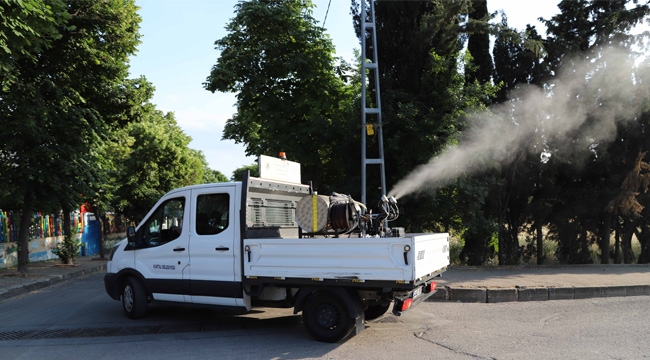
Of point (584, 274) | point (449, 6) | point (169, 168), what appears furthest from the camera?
point (169, 168)

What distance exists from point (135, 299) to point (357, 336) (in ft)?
12.0

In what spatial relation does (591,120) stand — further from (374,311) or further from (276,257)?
(276,257)

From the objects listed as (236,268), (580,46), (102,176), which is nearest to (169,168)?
(102,176)

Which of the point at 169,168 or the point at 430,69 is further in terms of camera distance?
the point at 169,168

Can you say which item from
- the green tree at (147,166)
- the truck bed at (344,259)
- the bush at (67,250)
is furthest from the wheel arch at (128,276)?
the green tree at (147,166)

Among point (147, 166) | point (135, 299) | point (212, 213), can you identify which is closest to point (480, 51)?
point (212, 213)

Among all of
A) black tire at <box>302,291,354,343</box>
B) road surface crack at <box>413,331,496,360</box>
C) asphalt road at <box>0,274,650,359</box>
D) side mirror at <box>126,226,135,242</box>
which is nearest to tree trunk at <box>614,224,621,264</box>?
asphalt road at <box>0,274,650,359</box>

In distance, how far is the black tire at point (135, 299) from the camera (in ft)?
26.1

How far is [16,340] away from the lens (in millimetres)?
6941

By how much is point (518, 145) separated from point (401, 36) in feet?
16.8

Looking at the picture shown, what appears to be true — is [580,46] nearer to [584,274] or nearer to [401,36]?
[401,36]

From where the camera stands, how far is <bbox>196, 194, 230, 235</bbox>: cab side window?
23.5 ft

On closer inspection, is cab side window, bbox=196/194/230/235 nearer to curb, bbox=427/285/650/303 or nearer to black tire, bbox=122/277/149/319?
black tire, bbox=122/277/149/319

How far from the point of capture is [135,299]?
798 cm
